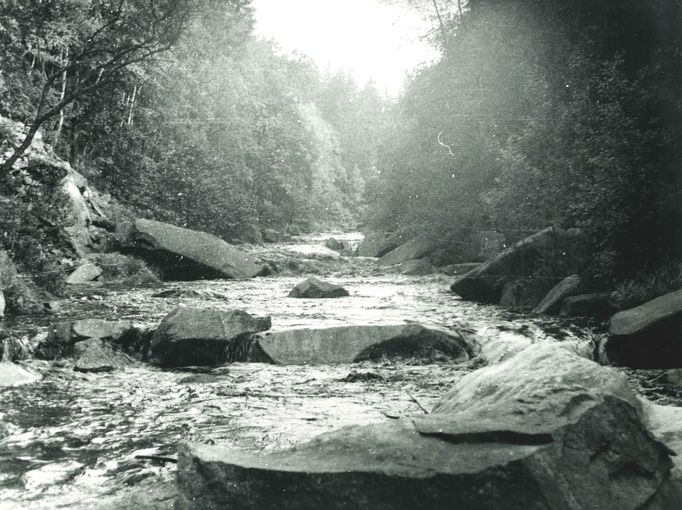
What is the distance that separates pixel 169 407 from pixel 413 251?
53.2 ft

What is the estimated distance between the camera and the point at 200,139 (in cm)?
2916

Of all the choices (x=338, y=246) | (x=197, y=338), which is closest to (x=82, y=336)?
(x=197, y=338)

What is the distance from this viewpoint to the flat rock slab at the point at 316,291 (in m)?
12.9

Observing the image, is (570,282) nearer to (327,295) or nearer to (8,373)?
(327,295)

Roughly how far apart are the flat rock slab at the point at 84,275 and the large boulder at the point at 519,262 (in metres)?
8.82

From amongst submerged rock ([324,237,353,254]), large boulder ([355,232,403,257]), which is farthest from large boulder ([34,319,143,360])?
submerged rock ([324,237,353,254])

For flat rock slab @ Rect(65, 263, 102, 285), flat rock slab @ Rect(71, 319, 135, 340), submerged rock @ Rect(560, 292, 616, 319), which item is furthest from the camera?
flat rock slab @ Rect(65, 263, 102, 285)

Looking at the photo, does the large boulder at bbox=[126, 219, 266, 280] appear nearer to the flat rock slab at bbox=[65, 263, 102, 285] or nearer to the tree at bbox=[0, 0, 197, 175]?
the flat rock slab at bbox=[65, 263, 102, 285]

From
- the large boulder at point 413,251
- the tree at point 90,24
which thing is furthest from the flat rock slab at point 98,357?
the large boulder at point 413,251

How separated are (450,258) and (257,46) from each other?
1815 inches

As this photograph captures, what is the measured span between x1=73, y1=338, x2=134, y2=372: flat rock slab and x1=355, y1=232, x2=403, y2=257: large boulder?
17.7 metres

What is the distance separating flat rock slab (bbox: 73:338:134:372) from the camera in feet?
23.9

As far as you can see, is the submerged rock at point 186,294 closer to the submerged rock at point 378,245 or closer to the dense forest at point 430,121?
the dense forest at point 430,121

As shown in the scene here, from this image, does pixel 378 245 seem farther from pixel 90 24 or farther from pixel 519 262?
pixel 90 24
